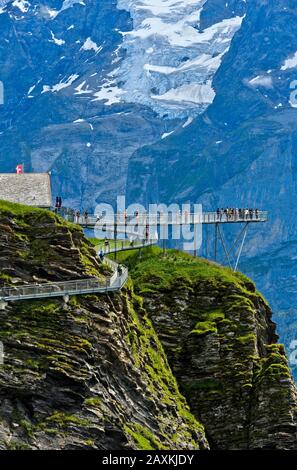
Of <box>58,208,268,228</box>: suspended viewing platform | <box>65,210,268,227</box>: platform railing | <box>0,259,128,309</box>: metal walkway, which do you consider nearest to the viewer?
<box>0,259,128,309</box>: metal walkway

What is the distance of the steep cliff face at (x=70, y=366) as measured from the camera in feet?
312

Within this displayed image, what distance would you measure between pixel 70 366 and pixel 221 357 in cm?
2553

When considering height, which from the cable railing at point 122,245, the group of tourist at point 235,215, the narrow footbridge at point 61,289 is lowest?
the narrow footbridge at point 61,289

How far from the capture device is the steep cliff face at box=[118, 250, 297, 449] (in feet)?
385

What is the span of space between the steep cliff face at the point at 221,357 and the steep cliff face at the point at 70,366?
6.03 m

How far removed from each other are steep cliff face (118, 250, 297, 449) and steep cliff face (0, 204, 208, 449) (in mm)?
6030

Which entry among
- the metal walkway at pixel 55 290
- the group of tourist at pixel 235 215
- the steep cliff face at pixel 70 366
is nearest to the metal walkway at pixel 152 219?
the group of tourist at pixel 235 215

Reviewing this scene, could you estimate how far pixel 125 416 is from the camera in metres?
101

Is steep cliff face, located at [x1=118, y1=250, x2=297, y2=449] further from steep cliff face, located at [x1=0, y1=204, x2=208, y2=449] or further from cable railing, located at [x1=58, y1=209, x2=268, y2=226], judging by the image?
cable railing, located at [x1=58, y1=209, x2=268, y2=226]

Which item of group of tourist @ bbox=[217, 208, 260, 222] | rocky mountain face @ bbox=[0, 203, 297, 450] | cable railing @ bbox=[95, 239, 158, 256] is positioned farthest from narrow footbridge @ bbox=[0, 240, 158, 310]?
group of tourist @ bbox=[217, 208, 260, 222]

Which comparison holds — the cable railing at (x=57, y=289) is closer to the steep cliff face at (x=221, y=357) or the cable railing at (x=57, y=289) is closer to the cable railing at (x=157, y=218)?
the steep cliff face at (x=221, y=357)

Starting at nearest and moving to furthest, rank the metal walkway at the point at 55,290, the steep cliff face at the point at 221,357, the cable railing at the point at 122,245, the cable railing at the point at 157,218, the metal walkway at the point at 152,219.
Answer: the metal walkway at the point at 55,290 < the steep cliff face at the point at 221,357 < the cable railing at the point at 122,245 < the metal walkway at the point at 152,219 < the cable railing at the point at 157,218
